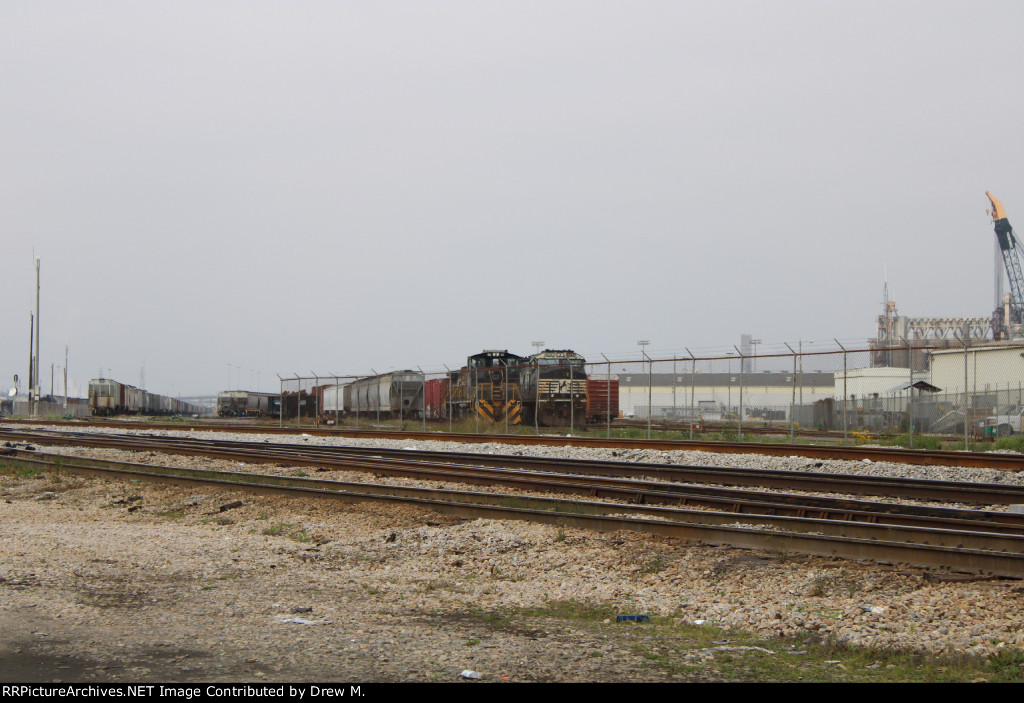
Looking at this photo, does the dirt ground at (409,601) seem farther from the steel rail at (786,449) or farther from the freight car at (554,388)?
the freight car at (554,388)

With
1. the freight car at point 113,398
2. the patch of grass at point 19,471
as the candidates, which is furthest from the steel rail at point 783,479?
the freight car at point 113,398

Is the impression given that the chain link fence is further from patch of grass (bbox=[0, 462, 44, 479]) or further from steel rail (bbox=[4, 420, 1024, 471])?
patch of grass (bbox=[0, 462, 44, 479])

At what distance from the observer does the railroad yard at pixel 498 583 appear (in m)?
5.64

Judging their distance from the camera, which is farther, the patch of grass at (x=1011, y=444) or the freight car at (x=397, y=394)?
the freight car at (x=397, y=394)

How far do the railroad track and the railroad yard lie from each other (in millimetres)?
30

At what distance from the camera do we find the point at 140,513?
1291cm

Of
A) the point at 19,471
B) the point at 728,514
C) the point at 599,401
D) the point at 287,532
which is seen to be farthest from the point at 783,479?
the point at 599,401

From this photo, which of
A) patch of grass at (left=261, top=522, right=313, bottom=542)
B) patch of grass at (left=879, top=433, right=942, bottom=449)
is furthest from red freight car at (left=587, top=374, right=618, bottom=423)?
patch of grass at (left=261, top=522, right=313, bottom=542)

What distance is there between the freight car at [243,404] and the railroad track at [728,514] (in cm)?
5599

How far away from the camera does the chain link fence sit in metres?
25.5
